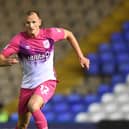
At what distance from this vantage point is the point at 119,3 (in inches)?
452

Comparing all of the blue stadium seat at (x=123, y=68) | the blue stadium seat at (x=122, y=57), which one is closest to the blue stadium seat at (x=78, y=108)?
the blue stadium seat at (x=123, y=68)

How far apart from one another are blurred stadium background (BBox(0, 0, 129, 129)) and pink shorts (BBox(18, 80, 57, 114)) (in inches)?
133

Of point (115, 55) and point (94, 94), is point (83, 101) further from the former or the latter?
point (115, 55)

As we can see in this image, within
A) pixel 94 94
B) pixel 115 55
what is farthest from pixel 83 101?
pixel 115 55

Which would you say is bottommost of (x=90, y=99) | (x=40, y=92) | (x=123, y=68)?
(x=90, y=99)

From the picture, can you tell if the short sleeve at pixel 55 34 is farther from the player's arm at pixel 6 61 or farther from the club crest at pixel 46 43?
the player's arm at pixel 6 61

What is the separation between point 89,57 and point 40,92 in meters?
5.22

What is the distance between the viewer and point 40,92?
17.9 feet

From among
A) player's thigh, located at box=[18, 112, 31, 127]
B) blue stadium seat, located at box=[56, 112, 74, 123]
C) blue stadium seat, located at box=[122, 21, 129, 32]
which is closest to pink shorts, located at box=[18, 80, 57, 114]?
player's thigh, located at box=[18, 112, 31, 127]

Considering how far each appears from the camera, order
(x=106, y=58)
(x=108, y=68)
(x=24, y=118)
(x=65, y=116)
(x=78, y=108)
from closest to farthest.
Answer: (x=24, y=118), (x=65, y=116), (x=78, y=108), (x=108, y=68), (x=106, y=58)

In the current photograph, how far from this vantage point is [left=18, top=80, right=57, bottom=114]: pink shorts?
5469 mm

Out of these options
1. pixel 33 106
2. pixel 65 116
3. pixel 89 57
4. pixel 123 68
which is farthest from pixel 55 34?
pixel 89 57

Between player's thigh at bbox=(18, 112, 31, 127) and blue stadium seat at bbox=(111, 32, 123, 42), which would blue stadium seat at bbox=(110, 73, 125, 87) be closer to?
blue stadium seat at bbox=(111, 32, 123, 42)

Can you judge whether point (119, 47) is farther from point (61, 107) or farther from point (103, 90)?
point (61, 107)
